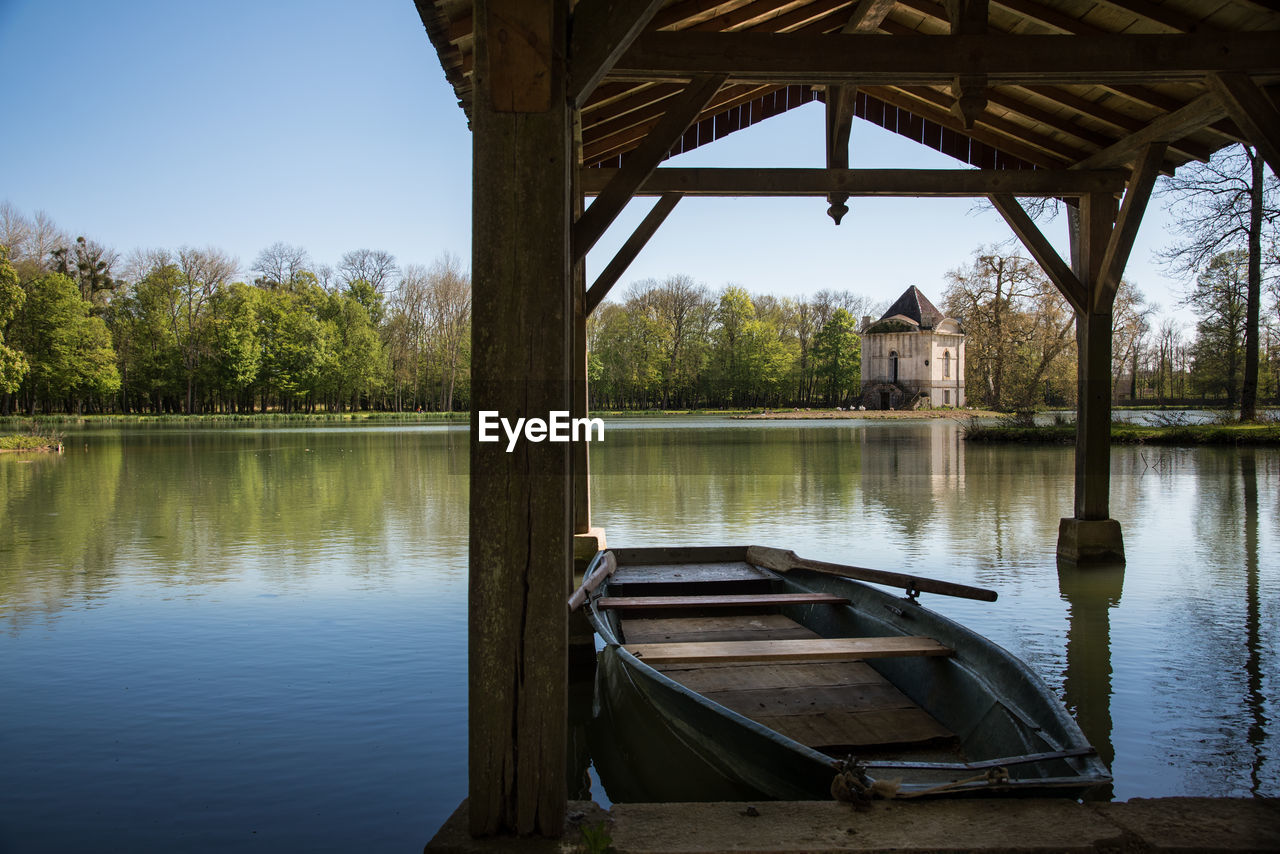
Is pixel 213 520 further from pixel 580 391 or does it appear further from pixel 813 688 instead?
pixel 813 688

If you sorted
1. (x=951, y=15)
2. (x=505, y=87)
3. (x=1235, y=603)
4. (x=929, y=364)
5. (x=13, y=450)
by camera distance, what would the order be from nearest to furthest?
(x=505, y=87) → (x=951, y=15) → (x=1235, y=603) → (x=13, y=450) → (x=929, y=364)

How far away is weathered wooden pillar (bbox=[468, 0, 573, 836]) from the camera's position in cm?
257

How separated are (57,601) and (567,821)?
6.61 m

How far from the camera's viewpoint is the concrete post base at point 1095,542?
340 inches

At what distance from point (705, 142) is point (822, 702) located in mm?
6055

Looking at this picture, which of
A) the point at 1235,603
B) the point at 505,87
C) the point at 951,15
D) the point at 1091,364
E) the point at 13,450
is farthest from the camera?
the point at 13,450

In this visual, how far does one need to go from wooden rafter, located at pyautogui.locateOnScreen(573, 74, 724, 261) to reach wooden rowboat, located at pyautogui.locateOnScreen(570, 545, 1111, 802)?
211 centimetres

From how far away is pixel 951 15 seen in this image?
5.81 meters

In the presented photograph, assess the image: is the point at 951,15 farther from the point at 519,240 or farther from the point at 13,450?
the point at 13,450

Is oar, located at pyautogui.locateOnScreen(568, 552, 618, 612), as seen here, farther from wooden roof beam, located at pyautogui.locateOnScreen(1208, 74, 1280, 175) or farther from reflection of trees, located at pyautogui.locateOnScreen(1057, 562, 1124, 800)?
wooden roof beam, located at pyautogui.locateOnScreen(1208, 74, 1280, 175)

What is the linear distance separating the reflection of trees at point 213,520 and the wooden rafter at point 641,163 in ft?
16.3

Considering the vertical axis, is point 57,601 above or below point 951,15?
below

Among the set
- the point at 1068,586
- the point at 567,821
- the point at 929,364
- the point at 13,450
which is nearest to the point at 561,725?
the point at 567,821

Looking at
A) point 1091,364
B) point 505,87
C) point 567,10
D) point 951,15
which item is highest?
point 951,15
